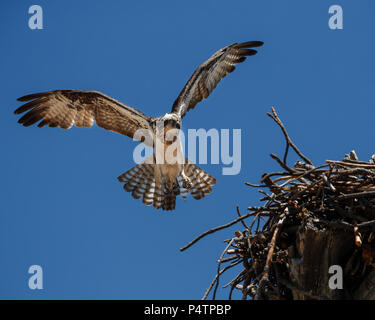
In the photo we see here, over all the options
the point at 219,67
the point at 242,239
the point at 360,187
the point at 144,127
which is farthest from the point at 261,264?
the point at 219,67

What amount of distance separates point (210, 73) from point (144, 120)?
4.09 feet

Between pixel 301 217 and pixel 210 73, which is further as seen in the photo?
pixel 210 73

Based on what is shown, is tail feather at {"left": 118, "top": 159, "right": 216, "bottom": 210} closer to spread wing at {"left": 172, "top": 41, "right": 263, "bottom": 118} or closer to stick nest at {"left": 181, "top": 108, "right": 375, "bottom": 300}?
spread wing at {"left": 172, "top": 41, "right": 263, "bottom": 118}

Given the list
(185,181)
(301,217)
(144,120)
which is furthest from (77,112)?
(301,217)

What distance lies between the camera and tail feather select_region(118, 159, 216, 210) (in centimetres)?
792

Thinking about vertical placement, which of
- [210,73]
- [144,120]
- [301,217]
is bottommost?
[301,217]

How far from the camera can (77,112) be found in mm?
8094

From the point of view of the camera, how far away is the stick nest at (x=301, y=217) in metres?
4.42

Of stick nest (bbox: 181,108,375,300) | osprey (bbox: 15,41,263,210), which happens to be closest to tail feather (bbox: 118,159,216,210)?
osprey (bbox: 15,41,263,210)

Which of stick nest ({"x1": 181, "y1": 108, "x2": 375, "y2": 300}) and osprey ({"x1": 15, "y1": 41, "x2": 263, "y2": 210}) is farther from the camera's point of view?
osprey ({"x1": 15, "y1": 41, "x2": 263, "y2": 210})

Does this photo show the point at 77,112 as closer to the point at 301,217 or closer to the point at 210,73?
the point at 210,73

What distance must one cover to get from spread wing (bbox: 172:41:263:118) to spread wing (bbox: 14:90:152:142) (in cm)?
61

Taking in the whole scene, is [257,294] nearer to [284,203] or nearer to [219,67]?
[284,203]

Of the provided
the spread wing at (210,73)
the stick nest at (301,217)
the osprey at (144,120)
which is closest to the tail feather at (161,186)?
the osprey at (144,120)
